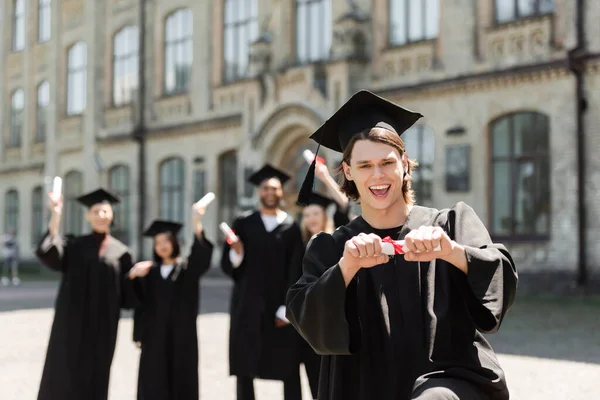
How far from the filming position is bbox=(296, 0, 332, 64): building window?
23281 millimetres

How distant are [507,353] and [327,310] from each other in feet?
26.5

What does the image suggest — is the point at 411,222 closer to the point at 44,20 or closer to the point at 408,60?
the point at 408,60

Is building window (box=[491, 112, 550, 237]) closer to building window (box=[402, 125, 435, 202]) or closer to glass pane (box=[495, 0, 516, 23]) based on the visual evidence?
building window (box=[402, 125, 435, 202])

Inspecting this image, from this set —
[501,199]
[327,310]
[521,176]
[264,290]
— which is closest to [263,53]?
[501,199]

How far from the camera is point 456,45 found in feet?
65.6

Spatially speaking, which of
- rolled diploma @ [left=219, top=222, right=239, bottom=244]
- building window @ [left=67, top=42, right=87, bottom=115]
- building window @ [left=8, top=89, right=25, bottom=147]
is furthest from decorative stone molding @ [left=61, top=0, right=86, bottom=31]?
rolled diploma @ [left=219, top=222, right=239, bottom=244]

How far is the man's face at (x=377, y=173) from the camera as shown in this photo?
339 cm

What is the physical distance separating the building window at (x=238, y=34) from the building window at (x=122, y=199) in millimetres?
6126

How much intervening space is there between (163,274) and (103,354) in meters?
0.86

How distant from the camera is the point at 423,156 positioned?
20578 millimetres

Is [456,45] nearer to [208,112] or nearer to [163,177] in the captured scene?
[208,112]

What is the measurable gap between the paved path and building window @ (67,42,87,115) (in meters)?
16.3

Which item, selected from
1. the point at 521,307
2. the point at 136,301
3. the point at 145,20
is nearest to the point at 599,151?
the point at 521,307

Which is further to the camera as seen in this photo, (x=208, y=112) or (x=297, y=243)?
(x=208, y=112)
